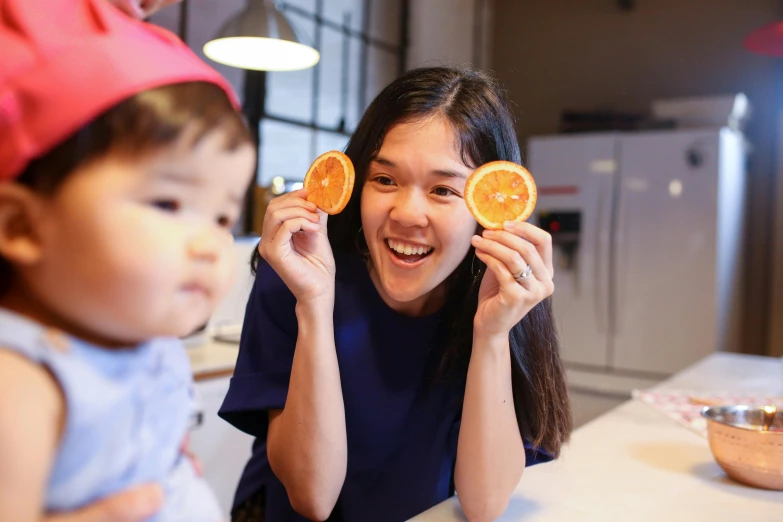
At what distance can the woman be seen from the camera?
105 cm

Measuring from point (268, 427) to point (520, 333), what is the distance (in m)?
0.49

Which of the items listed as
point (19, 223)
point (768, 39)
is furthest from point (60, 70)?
point (768, 39)

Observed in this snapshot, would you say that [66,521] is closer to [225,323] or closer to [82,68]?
[82,68]

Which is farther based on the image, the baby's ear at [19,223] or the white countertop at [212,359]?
the white countertop at [212,359]

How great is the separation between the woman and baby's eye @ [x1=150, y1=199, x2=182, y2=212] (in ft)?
2.01

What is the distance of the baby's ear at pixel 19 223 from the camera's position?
1.13ft

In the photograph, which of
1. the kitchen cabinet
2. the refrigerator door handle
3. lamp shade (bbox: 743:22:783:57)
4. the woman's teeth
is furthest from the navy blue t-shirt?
the refrigerator door handle

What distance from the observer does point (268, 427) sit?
1.20 meters

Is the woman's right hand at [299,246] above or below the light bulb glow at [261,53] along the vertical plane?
below

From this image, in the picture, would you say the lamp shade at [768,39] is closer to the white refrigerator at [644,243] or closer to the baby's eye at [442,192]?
the baby's eye at [442,192]

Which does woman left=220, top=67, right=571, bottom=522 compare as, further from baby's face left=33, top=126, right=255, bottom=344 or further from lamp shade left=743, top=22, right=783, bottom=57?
lamp shade left=743, top=22, right=783, bottom=57

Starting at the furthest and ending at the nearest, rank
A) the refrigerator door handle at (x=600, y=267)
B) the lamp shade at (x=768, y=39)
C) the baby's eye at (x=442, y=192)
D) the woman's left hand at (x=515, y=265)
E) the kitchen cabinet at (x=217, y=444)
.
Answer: the refrigerator door handle at (x=600, y=267) → the kitchen cabinet at (x=217, y=444) → the lamp shade at (x=768, y=39) → the baby's eye at (x=442, y=192) → the woman's left hand at (x=515, y=265)

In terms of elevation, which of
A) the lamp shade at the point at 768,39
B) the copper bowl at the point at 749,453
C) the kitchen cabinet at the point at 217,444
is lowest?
the kitchen cabinet at the point at 217,444

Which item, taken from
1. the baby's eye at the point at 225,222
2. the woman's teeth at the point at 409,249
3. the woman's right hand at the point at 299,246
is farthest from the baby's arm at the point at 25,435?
the woman's teeth at the point at 409,249
